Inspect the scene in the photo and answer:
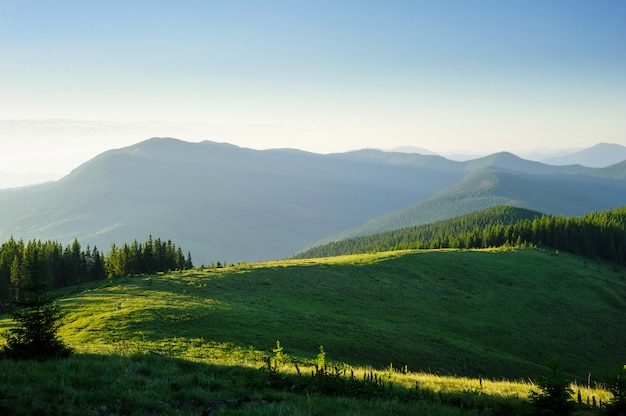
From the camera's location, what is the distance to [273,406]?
10922mm

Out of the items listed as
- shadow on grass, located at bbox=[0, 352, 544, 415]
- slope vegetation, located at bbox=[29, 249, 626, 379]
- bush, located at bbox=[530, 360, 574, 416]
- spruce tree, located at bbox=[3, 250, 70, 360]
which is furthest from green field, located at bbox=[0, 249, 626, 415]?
bush, located at bbox=[530, 360, 574, 416]

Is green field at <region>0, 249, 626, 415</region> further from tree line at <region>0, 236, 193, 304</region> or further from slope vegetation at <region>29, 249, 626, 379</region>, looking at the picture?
tree line at <region>0, 236, 193, 304</region>

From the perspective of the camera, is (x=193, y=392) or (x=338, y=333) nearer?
(x=193, y=392)

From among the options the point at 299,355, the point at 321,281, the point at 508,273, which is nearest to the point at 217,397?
the point at 299,355

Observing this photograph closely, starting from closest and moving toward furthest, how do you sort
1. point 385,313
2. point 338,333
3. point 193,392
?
point 193,392 < point 338,333 < point 385,313

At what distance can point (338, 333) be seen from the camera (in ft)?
120

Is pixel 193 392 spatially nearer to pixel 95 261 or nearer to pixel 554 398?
pixel 554 398

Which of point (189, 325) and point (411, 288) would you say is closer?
point (189, 325)

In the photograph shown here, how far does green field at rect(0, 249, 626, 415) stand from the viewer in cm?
1153

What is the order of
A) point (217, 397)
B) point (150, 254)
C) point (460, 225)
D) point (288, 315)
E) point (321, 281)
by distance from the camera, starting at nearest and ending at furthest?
point (217, 397), point (288, 315), point (321, 281), point (150, 254), point (460, 225)

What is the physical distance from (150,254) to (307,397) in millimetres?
87580

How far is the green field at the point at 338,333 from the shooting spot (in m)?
11.5

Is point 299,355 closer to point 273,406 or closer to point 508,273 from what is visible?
point 273,406

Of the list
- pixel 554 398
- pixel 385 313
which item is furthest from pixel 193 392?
pixel 385 313
